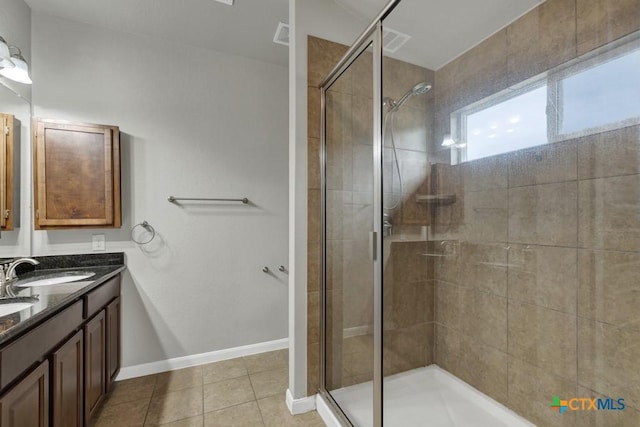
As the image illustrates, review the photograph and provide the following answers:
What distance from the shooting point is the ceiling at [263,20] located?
51.1 inches

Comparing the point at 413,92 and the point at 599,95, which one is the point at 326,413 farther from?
the point at 599,95

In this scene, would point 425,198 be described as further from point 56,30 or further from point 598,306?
point 56,30

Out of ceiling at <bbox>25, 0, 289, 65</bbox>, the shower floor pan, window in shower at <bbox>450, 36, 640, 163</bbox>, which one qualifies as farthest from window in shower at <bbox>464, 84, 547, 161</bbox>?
ceiling at <bbox>25, 0, 289, 65</bbox>

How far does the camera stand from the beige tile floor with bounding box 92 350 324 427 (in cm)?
174

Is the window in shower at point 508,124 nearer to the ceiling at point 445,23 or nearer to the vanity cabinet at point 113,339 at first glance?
the ceiling at point 445,23

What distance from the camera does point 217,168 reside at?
2498 mm

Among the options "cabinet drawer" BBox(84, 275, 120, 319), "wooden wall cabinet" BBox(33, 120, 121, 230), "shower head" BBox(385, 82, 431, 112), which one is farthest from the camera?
"wooden wall cabinet" BBox(33, 120, 121, 230)

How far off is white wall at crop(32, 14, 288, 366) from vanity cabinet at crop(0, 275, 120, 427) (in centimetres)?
40

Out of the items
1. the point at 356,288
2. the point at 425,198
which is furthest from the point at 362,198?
the point at 356,288

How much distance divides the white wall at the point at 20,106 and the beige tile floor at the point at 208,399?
121 centimetres

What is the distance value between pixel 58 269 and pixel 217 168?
134 cm

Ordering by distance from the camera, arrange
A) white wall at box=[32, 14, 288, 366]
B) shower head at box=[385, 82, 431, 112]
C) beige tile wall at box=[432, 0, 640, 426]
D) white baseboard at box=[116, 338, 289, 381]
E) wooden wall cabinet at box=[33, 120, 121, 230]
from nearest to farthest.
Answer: beige tile wall at box=[432, 0, 640, 426] < shower head at box=[385, 82, 431, 112] < wooden wall cabinet at box=[33, 120, 121, 230] < white wall at box=[32, 14, 288, 366] < white baseboard at box=[116, 338, 289, 381]

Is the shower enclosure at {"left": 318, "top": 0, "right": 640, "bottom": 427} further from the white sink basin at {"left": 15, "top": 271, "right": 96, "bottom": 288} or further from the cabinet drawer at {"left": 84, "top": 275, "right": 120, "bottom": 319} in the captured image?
the white sink basin at {"left": 15, "top": 271, "right": 96, "bottom": 288}

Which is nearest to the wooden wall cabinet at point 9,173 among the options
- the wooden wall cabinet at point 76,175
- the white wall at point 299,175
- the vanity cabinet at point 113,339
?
the wooden wall cabinet at point 76,175
